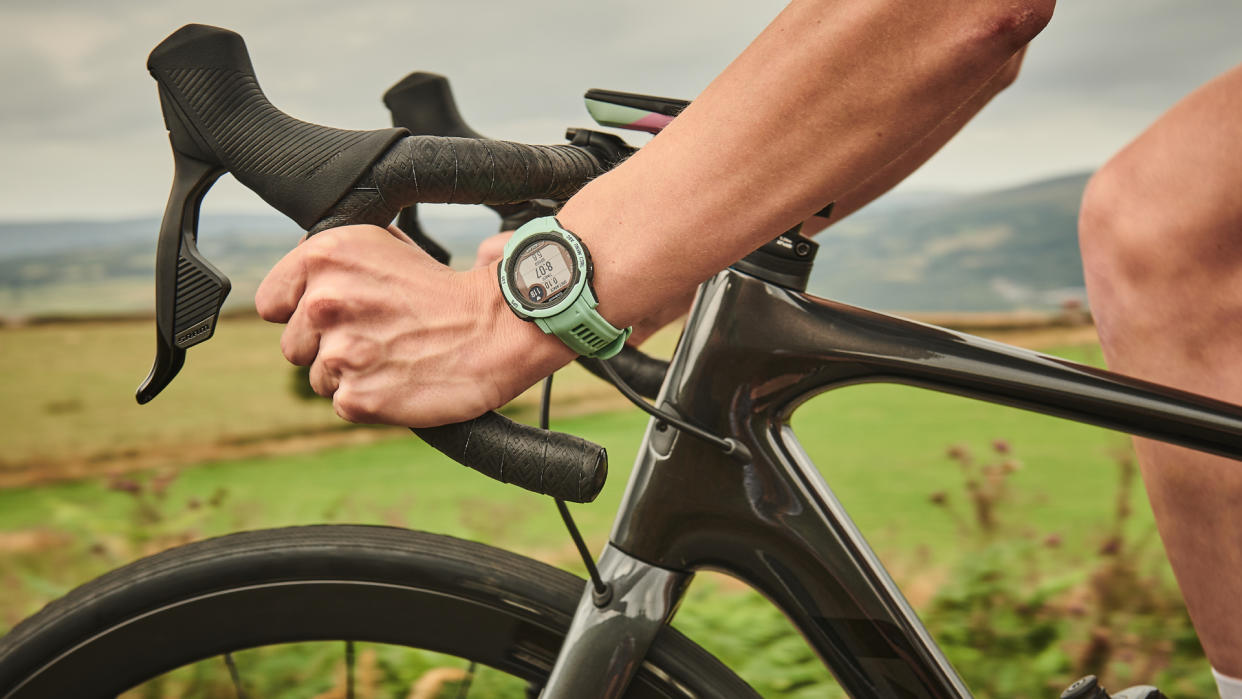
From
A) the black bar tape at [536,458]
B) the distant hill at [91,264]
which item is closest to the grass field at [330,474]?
the distant hill at [91,264]

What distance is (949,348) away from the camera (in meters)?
0.62

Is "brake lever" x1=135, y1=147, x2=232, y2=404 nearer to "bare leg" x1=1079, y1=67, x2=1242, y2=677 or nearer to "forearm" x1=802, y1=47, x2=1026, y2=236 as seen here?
"forearm" x1=802, y1=47, x2=1026, y2=236

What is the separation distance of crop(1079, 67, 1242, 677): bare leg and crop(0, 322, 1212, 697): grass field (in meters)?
0.89

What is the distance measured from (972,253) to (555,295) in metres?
2.23

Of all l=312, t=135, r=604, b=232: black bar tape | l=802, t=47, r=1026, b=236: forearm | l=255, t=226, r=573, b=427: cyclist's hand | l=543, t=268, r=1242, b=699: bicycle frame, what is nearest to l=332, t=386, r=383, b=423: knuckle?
l=255, t=226, r=573, b=427: cyclist's hand

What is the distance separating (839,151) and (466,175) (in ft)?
0.77

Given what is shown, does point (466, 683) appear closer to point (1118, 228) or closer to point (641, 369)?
point (641, 369)

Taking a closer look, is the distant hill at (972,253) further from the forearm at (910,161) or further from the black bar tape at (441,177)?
the black bar tape at (441,177)

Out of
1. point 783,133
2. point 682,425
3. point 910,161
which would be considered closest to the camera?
point 783,133

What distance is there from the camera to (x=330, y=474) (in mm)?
2053

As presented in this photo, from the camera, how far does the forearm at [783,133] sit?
1.55 ft

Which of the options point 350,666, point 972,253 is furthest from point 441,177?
point 972,253

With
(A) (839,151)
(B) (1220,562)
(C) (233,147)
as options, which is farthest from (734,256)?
(B) (1220,562)

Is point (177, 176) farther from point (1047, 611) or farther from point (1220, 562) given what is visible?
point (1047, 611)
